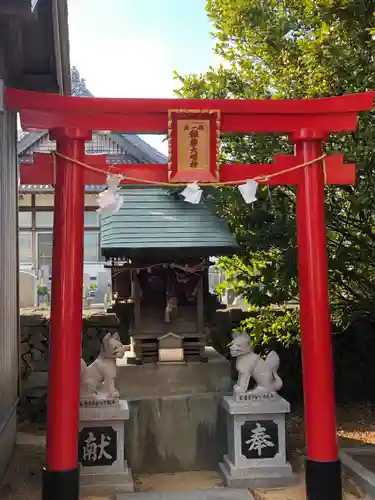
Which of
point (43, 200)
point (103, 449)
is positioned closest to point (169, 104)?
point (103, 449)

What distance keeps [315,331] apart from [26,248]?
1479cm

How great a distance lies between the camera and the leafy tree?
6.27m

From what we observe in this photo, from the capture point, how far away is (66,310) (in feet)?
15.8

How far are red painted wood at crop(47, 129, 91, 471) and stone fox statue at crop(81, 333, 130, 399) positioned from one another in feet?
2.45

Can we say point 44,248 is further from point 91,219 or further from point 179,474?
point 179,474

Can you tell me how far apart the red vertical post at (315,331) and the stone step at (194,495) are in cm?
70

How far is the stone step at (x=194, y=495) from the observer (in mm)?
5156

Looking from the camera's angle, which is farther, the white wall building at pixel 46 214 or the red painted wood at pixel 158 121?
the white wall building at pixel 46 214

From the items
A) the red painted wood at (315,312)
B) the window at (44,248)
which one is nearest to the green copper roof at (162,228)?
the red painted wood at (315,312)

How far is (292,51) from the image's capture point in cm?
687

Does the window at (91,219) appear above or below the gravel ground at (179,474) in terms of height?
above

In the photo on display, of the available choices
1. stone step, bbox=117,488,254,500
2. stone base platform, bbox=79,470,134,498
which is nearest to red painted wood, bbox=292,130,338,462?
stone step, bbox=117,488,254,500

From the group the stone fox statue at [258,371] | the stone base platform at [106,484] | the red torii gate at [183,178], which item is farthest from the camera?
the stone fox statue at [258,371]

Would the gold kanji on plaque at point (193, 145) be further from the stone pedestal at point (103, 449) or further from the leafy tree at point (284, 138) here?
the stone pedestal at point (103, 449)
